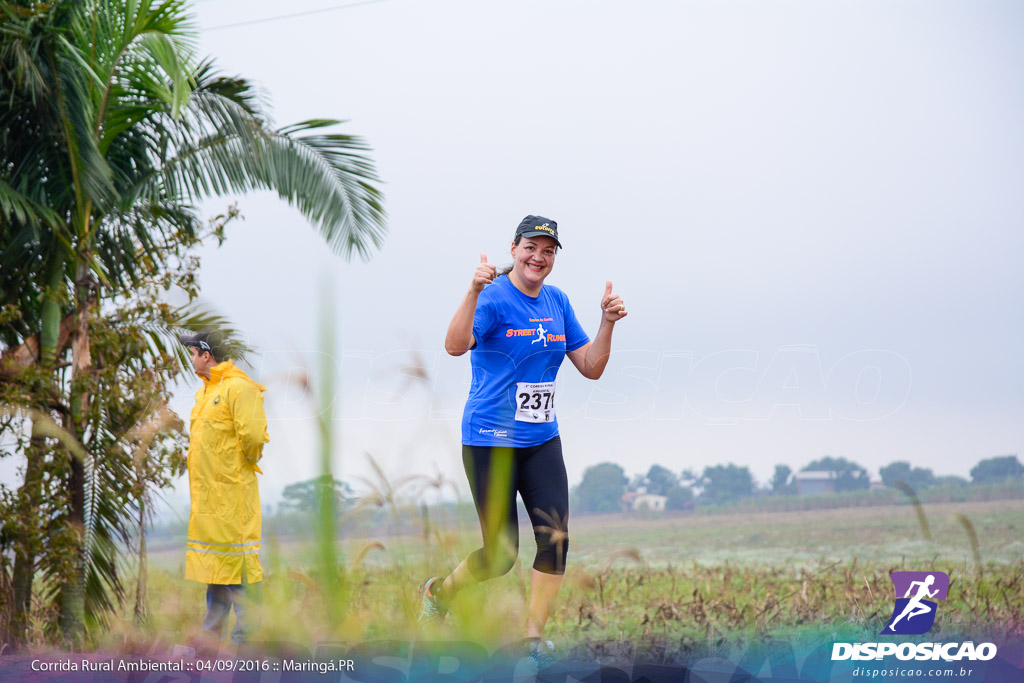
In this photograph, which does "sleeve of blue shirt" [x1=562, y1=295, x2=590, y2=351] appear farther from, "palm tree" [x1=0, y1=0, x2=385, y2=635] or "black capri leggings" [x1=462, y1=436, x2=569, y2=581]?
"palm tree" [x1=0, y1=0, x2=385, y2=635]

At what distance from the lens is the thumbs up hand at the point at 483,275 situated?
352cm

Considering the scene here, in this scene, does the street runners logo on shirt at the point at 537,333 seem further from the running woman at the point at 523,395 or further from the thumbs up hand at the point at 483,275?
the thumbs up hand at the point at 483,275

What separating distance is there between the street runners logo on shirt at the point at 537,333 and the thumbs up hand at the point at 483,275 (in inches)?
12.1

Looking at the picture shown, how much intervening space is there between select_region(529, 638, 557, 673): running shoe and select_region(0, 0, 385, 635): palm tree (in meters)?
3.79

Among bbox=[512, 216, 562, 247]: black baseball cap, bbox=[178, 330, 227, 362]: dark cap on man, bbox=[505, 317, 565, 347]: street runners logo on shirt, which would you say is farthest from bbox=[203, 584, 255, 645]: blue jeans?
bbox=[512, 216, 562, 247]: black baseball cap

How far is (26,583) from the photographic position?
6.05m

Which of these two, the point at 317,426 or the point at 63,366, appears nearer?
the point at 317,426

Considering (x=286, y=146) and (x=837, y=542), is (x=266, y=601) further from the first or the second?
(x=837, y=542)

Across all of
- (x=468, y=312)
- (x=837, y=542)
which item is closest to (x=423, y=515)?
(x=468, y=312)

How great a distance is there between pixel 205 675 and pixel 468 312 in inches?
64.4

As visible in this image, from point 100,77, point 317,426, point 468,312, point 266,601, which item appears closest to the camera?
point 317,426

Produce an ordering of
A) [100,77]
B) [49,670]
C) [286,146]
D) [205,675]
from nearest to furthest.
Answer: [205,675]
[49,670]
[100,77]
[286,146]

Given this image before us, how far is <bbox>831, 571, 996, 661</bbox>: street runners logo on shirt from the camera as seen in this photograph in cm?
328

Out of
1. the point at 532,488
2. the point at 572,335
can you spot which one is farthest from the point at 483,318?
the point at 532,488
